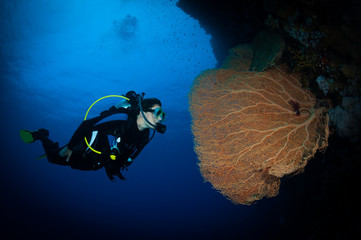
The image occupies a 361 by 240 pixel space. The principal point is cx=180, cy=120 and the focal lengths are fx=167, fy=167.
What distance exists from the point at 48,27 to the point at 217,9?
61.2ft

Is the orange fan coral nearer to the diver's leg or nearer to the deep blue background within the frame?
the diver's leg

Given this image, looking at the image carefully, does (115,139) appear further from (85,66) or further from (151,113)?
(85,66)

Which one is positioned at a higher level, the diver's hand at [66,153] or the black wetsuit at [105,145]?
the diver's hand at [66,153]

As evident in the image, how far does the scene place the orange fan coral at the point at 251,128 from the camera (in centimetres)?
412

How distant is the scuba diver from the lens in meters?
3.63

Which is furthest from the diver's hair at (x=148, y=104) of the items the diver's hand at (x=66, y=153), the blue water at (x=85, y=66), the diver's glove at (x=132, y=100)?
the blue water at (x=85, y=66)

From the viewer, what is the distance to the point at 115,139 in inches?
149

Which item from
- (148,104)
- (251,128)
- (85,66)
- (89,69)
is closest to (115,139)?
(148,104)

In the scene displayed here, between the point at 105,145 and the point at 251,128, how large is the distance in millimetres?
3589

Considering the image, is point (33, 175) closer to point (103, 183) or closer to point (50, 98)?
point (103, 183)

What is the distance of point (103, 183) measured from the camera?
83.1m

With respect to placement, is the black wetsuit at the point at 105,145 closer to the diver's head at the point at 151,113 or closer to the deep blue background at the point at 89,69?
the diver's head at the point at 151,113

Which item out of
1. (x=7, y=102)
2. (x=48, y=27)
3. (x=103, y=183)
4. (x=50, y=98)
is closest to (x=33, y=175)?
(x=103, y=183)

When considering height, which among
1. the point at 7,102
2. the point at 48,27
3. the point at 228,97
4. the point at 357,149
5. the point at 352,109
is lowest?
the point at 357,149
